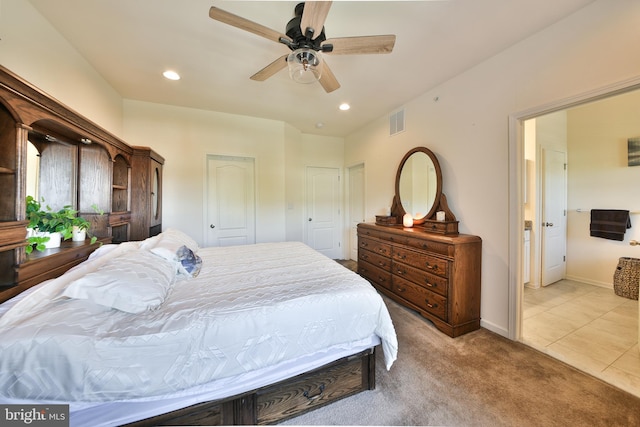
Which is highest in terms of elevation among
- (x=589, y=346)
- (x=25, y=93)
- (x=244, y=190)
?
(x=25, y=93)

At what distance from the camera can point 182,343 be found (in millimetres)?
1005

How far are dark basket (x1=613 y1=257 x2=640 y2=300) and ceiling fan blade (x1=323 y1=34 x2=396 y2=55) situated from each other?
4.06 meters

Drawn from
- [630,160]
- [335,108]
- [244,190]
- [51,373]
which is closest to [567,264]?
[630,160]

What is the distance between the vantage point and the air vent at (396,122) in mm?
3211

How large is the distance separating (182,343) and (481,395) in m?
1.86

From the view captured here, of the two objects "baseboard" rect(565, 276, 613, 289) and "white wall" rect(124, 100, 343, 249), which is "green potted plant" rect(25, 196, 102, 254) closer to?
"white wall" rect(124, 100, 343, 249)

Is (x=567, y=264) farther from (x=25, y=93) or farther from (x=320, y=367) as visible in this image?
(x=25, y=93)

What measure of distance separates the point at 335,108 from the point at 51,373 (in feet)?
11.6

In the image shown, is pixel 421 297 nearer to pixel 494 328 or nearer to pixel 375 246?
pixel 494 328

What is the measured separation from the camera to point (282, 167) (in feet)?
13.0

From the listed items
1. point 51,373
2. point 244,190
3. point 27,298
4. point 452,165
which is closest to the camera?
point 51,373

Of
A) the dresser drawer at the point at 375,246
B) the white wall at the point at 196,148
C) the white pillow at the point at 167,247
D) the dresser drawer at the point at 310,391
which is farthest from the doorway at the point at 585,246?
the white wall at the point at 196,148

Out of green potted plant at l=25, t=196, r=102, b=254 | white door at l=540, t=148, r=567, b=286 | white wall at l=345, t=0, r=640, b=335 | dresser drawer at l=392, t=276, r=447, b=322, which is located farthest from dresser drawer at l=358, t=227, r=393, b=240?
green potted plant at l=25, t=196, r=102, b=254

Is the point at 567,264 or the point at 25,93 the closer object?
the point at 25,93
